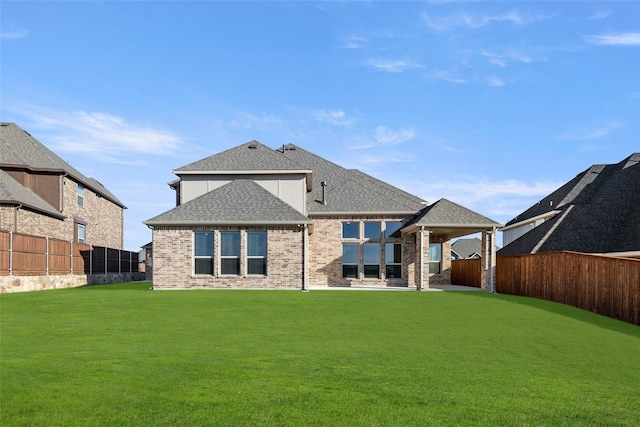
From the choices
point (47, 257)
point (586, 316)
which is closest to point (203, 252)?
point (47, 257)

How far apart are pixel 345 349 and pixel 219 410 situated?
3576 mm

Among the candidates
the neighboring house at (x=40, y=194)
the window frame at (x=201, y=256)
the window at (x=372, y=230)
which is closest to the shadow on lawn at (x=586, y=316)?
the window at (x=372, y=230)

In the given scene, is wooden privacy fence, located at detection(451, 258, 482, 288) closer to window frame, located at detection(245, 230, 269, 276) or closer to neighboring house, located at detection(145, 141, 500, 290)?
neighboring house, located at detection(145, 141, 500, 290)

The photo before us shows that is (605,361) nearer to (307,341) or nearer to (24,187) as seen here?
(307,341)

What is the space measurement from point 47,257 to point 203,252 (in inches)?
317

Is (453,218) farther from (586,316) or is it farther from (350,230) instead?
(586,316)

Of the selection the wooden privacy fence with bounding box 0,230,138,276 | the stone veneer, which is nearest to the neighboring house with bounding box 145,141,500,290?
the stone veneer

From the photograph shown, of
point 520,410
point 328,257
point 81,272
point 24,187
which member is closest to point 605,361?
point 520,410

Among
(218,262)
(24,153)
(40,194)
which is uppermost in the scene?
(24,153)

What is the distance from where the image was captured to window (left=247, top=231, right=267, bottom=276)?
2281 cm

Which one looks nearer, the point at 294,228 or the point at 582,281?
the point at 582,281

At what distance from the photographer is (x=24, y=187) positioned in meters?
29.3

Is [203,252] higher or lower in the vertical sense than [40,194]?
lower

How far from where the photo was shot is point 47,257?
958 inches
